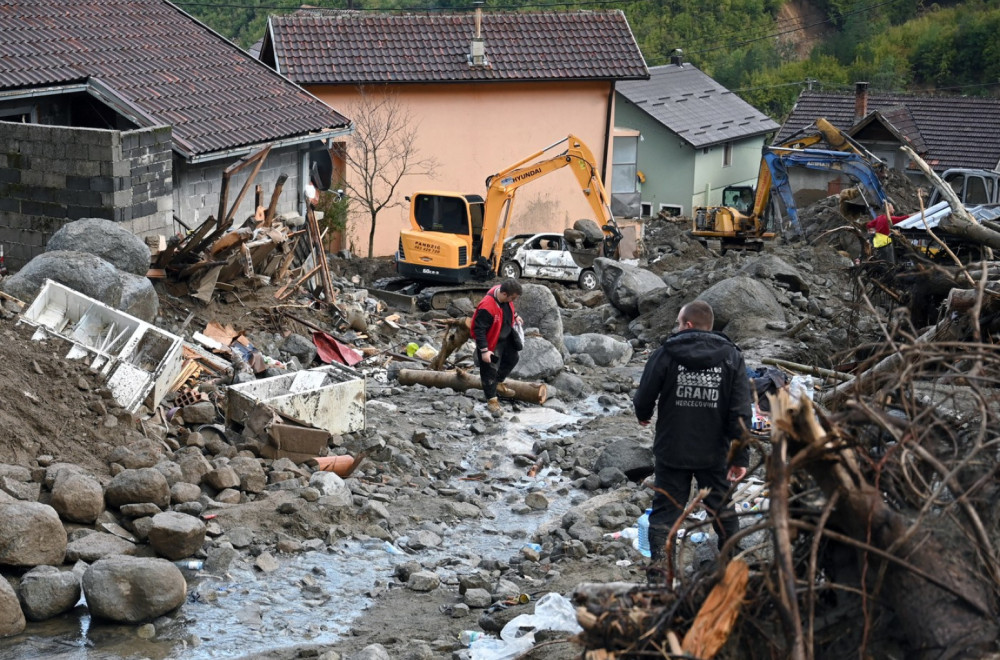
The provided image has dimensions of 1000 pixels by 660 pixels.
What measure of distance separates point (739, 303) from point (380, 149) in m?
12.4

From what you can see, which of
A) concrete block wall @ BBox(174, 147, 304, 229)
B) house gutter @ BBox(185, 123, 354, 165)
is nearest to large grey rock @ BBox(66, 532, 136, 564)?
house gutter @ BBox(185, 123, 354, 165)

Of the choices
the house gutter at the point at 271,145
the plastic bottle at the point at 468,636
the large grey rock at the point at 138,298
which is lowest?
the plastic bottle at the point at 468,636

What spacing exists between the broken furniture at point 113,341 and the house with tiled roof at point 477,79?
1587 centimetres

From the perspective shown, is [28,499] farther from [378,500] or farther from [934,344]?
[934,344]

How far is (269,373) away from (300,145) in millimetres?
8680

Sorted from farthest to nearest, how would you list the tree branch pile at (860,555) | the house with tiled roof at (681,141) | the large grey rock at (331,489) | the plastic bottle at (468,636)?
the house with tiled roof at (681,141) < the large grey rock at (331,489) < the plastic bottle at (468,636) < the tree branch pile at (860,555)

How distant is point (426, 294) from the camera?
780 inches

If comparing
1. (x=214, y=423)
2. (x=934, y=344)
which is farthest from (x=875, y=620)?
(x=214, y=423)

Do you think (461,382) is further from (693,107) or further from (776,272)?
(693,107)

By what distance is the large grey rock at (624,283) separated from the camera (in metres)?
18.3

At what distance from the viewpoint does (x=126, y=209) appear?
44.6 feet

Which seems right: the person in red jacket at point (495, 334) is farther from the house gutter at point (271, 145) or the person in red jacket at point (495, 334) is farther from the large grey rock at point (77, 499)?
the house gutter at point (271, 145)

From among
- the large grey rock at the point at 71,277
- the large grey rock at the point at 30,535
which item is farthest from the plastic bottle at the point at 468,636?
the large grey rock at the point at 71,277

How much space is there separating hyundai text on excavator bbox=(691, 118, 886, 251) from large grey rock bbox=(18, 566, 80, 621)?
1538 centimetres
